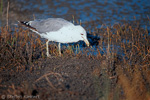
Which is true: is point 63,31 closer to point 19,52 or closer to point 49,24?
point 49,24

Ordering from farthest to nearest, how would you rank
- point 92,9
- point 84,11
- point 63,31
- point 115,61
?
point 92,9 < point 84,11 < point 115,61 < point 63,31

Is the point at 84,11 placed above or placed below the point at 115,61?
above

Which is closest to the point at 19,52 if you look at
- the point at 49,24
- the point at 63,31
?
the point at 49,24

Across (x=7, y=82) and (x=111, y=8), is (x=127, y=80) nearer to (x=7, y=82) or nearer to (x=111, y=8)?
(x=7, y=82)

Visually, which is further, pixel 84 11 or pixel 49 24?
Result: pixel 84 11

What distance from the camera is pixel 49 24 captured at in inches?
199

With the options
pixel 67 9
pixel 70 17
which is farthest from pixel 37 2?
pixel 70 17

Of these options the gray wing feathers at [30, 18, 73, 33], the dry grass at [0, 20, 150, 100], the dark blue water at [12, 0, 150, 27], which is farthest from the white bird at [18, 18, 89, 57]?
the dark blue water at [12, 0, 150, 27]

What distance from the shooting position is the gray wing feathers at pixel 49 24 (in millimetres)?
4867

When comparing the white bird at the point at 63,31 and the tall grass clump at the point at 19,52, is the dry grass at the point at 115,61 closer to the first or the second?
the tall grass clump at the point at 19,52

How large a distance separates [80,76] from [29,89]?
112 centimetres

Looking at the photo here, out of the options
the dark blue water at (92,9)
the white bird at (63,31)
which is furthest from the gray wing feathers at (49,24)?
the dark blue water at (92,9)

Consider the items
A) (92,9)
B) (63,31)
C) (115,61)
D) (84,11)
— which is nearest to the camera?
(63,31)

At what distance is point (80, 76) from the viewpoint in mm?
4219
